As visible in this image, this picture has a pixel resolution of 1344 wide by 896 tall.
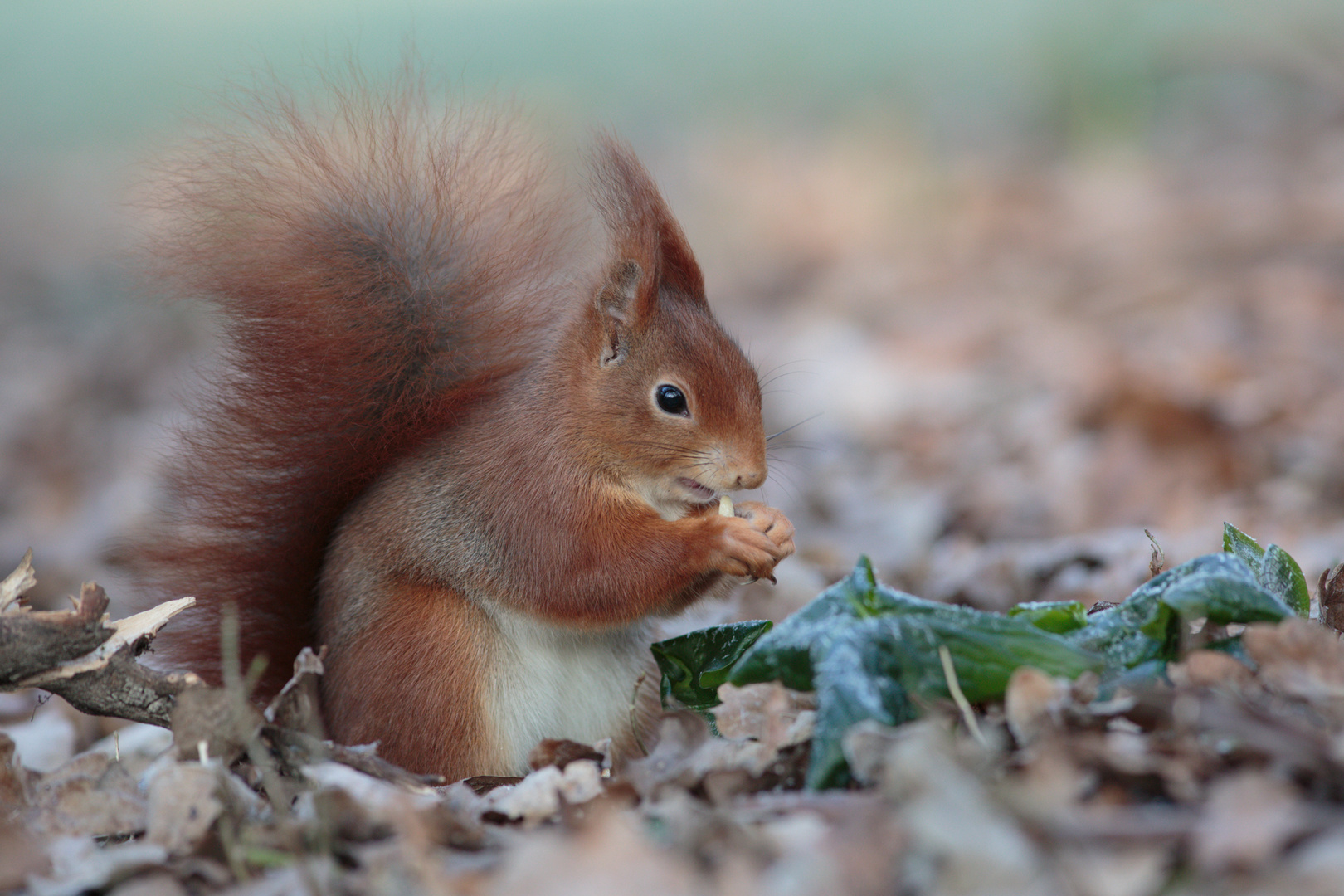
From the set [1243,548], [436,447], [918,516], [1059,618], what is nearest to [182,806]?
[436,447]

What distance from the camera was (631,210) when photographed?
1993mm

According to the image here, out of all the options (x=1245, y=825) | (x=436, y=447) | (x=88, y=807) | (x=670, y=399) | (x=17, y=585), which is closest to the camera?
(x=1245, y=825)

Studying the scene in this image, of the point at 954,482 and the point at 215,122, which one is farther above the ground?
the point at 954,482

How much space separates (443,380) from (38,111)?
9.92m

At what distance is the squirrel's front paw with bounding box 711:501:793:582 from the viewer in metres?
1.76

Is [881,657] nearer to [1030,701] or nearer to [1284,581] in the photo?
[1030,701]

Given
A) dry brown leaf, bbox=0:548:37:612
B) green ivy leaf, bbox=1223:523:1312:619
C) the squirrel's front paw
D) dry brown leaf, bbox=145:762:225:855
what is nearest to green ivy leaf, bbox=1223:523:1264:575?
green ivy leaf, bbox=1223:523:1312:619

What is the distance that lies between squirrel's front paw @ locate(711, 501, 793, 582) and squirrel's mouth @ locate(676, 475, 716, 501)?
0.50ft

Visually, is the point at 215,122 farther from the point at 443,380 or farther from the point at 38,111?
the point at 38,111

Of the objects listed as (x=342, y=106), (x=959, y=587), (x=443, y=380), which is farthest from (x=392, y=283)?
(x=959, y=587)

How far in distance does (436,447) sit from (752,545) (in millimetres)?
622

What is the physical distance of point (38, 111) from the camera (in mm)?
10188

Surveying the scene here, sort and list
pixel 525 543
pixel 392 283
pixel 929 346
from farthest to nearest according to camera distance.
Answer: pixel 929 346 → pixel 392 283 → pixel 525 543

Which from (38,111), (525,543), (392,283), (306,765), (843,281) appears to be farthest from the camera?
(38,111)
